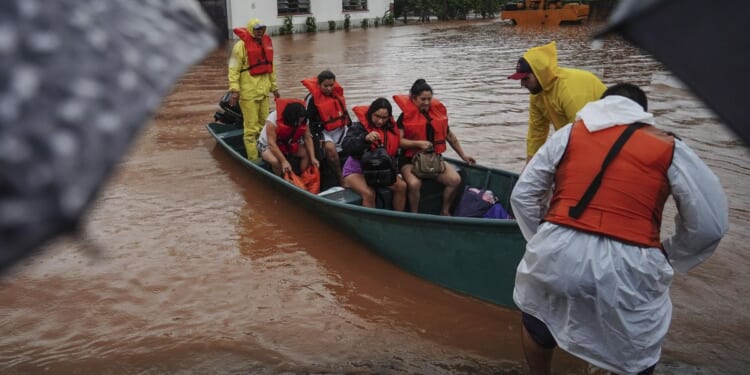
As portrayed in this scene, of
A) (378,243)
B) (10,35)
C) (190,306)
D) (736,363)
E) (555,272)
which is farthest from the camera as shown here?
(378,243)

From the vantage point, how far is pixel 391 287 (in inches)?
197

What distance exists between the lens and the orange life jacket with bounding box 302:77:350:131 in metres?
6.43

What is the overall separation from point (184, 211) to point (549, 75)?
436cm

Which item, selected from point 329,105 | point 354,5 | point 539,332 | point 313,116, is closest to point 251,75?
point 313,116

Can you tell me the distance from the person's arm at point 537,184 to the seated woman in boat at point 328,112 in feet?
12.1

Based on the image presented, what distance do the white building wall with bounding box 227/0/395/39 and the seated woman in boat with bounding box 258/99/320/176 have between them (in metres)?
17.2

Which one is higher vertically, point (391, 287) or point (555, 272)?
point (555, 272)

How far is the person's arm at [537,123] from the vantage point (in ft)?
16.0

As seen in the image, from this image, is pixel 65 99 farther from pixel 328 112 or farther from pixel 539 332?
pixel 328 112

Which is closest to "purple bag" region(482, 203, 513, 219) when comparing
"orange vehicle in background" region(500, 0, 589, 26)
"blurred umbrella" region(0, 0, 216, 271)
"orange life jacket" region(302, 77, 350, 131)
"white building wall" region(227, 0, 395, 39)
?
"orange life jacket" region(302, 77, 350, 131)

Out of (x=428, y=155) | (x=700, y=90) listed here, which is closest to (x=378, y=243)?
(x=428, y=155)

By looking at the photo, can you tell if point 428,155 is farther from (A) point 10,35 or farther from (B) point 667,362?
(A) point 10,35

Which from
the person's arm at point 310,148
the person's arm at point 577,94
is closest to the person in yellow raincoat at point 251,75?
the person's arm at point 310,148

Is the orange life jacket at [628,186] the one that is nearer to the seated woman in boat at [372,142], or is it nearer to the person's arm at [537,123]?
the person's arm at [537,123]
